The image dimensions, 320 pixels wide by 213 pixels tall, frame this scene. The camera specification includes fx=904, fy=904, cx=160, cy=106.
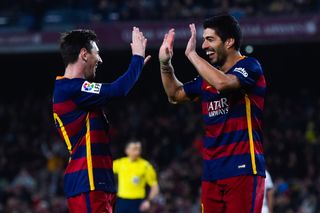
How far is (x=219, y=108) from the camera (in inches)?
273

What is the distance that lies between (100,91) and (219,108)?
92cm

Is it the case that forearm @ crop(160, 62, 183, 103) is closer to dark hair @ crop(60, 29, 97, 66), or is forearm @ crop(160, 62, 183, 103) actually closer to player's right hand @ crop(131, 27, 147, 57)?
player's right hand @ crop(131, 27, 147, 57)

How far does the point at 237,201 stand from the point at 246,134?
509 millimetres

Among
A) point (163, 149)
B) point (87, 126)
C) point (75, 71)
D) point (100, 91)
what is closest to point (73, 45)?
point (75, 71)

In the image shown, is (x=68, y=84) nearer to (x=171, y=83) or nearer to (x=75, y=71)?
(x=75, y=71)

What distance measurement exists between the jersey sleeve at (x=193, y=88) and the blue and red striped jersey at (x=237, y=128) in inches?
12.4

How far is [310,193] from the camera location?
16656mm

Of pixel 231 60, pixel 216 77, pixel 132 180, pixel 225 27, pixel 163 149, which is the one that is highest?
pixel 225 27

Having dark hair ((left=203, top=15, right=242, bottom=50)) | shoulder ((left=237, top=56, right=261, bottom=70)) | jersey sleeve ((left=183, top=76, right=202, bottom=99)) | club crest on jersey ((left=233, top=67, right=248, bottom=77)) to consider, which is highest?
dark hair ((left=203, top=15, right=242, bottom=50))

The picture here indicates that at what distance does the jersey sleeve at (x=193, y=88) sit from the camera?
289 inches

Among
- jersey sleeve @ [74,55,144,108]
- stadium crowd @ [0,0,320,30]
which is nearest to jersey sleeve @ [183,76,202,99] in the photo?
jersey sleeve @ [74,55,144,108]

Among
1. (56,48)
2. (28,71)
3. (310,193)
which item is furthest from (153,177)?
(28,71)

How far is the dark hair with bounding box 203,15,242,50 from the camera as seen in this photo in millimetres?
6949

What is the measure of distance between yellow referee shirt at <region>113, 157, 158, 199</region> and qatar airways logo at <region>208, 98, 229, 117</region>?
7.47m
